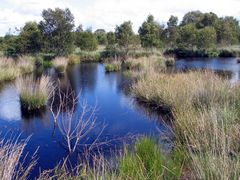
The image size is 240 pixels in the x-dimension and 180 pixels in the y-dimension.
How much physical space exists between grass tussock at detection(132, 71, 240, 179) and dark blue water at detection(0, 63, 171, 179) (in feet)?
1.92

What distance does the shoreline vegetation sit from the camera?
13.4 ft

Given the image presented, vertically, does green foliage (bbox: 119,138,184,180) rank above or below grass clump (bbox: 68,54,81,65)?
above

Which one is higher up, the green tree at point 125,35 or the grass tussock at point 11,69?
the green tree at point 125,35

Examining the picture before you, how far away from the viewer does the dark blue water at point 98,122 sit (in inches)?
290

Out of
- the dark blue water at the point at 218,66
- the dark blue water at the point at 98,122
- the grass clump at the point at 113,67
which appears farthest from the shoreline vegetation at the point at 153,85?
the dark blue water at the point at 218,66

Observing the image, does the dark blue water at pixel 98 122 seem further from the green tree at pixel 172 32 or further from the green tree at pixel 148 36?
the green tree at pixel 172 32

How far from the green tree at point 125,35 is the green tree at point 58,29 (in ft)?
15.5

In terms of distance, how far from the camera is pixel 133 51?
107 feet

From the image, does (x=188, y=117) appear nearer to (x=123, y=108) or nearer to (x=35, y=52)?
(x=123, y=108)

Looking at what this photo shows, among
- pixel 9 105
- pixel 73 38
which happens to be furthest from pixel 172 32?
pixel 9 105

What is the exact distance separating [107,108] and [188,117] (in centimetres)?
549

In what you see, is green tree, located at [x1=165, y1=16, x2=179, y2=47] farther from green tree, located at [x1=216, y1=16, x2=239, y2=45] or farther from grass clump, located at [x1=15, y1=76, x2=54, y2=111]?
grass clump, located at [x1=15, y1=76, x2=54, y2=111]

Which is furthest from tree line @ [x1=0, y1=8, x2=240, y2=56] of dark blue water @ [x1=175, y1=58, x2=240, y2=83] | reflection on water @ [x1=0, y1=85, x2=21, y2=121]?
reflection on water @ [x1=0, y1=85, x2=21, y2=121]

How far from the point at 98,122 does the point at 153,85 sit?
10.1 ft
